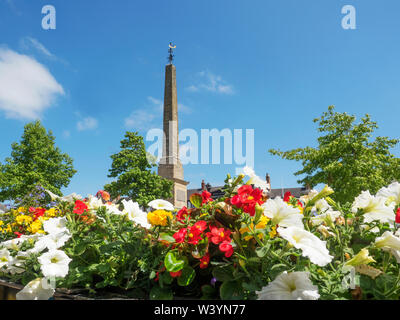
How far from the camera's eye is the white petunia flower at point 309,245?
3.38 ft

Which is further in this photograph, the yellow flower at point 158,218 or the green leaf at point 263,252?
the yellow flower at point 158,218

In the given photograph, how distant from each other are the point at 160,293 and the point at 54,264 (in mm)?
633

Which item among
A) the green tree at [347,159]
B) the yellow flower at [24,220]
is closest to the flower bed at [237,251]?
the yellow flower at [24,220]

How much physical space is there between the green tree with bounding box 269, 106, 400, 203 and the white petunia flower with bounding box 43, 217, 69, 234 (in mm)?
14548

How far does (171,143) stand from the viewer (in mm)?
24922

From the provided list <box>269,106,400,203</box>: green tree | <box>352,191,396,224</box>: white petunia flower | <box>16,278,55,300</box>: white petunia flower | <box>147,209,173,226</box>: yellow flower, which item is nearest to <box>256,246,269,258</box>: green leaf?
<box>352,191,396,224</box>: white petunia flower

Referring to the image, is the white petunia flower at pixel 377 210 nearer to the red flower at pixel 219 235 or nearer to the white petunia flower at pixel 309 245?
the white petunia flower at pixel 309 245

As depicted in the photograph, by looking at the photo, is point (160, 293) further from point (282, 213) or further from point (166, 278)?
point (282, 213)

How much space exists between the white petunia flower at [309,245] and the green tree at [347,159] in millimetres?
14538

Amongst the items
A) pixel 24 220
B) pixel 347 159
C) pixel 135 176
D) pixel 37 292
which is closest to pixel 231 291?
pixel 37 292

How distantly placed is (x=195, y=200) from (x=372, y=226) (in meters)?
0.90

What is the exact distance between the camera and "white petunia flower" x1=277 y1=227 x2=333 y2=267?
103 cm

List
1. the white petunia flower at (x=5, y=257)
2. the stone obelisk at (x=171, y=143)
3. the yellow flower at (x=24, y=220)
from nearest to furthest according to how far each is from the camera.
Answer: the white petunia flower at (x=5, y=257) → the yellow flower at (x=24, y=220) → the stone obelisk at (x=171, y=143)
